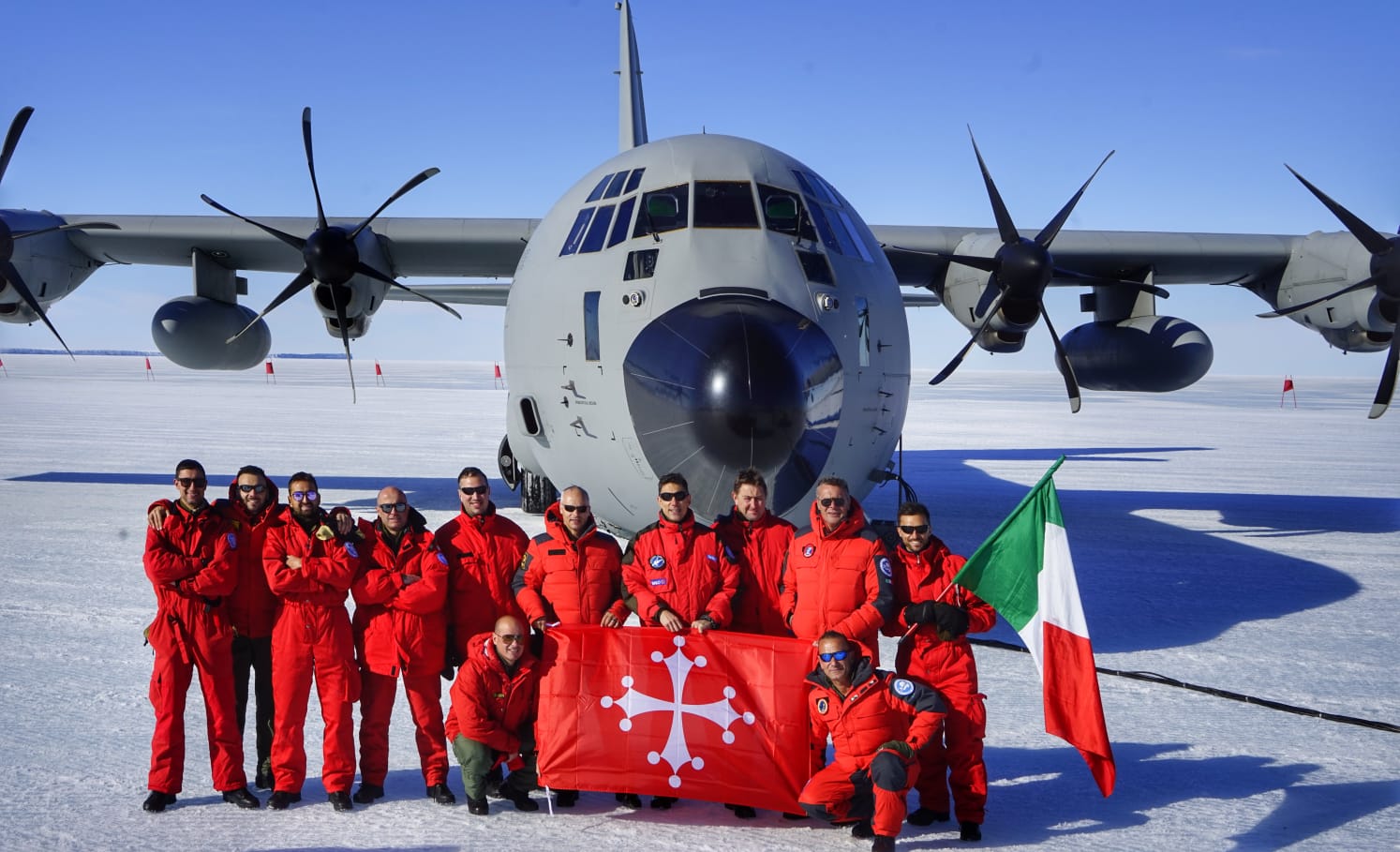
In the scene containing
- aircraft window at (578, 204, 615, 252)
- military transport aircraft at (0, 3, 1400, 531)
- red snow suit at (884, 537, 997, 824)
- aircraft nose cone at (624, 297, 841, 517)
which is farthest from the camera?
aircraft window at (578, 204, 615, 252)

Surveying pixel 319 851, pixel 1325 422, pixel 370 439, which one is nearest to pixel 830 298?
pixel 319 851

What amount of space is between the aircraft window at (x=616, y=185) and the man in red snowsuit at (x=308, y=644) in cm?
441

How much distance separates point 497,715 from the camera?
17.1ft

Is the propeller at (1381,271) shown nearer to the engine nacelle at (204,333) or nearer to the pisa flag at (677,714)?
the pisa flag at (677,714)

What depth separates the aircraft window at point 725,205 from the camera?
8188mm

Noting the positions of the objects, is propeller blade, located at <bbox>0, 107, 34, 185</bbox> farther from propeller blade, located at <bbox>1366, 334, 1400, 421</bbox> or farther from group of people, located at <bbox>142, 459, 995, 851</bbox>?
propeller blade, located at <bbox>1366, 334, 1400, 421</bbox>

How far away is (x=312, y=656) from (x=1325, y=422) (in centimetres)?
3944

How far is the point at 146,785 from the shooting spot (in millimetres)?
5297

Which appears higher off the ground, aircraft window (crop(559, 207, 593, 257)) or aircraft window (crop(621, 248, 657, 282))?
aircraft window (crop(559, 207, 593, 257))

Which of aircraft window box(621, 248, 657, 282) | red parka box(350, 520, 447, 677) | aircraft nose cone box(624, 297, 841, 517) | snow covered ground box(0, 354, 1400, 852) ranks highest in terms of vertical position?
aircraft window box(621, 248, 657, 282)

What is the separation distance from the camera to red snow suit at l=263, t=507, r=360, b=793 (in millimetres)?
5203

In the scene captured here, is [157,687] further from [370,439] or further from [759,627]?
[370,439]

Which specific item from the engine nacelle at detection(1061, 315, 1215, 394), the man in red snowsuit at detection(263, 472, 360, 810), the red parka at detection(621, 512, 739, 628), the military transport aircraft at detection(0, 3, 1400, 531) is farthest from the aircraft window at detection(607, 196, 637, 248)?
the engine nacelle at detection(1061, 315, 1215, 394)

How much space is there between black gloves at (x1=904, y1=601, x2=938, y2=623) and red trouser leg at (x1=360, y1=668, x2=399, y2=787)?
2623 millimetres
